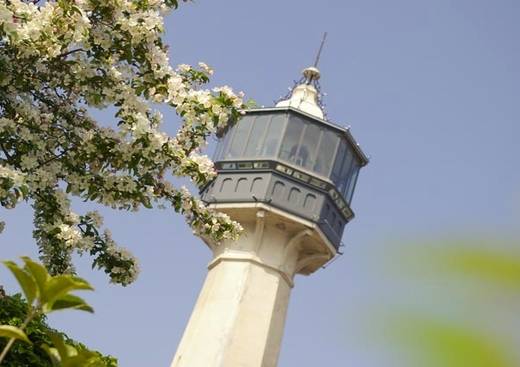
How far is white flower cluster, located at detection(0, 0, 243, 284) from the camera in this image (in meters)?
10.5

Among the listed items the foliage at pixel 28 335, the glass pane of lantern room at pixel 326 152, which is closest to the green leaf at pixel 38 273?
the foliage at pixel 28 335

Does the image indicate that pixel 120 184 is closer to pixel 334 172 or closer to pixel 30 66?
pixel 30 66

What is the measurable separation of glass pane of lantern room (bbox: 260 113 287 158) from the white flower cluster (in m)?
25.4

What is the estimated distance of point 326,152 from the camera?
37656mm

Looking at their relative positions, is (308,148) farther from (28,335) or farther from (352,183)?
(28,335)

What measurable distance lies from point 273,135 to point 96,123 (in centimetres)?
2623

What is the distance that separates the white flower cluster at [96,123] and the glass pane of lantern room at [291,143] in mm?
25429

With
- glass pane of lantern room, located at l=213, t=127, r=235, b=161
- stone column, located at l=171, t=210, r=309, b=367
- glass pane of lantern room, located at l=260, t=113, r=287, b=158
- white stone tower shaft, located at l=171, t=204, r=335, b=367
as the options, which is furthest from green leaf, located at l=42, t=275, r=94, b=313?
→ glass pane of lantern room, located at l=213, t=127, r=235, b=161

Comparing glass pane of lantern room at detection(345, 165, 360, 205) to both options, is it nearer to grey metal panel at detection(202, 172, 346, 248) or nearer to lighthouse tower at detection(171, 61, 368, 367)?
lighthouse tower at detection(171, 61, 368, 367)

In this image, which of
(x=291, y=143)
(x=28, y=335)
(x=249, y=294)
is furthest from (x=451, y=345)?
(x=291, y=143)

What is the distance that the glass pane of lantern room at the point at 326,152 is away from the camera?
122 feet

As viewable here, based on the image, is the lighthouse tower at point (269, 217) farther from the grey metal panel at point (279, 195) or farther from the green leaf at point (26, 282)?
the green leaf at point (26, 282)

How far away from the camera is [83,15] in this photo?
10.2m

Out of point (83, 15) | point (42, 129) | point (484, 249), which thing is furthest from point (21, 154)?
point (484, 249)
